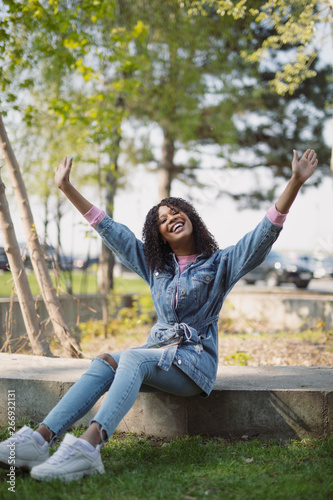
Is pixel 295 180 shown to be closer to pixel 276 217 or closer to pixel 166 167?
pixel 276 217

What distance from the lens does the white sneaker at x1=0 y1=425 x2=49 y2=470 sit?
2367mm

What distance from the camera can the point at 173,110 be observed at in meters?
12.9

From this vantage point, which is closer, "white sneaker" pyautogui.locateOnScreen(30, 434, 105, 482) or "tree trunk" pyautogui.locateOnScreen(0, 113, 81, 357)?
"white sneaker" pyautogui.locateOnScreen(30, 434, 105, 482)

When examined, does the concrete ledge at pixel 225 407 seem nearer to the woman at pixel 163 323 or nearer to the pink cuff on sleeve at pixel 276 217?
the woman at pixel 163 323

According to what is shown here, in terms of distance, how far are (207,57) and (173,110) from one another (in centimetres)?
161

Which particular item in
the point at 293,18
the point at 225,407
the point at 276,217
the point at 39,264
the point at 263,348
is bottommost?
the point at 263,348

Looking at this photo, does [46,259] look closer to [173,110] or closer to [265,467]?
[265,467]

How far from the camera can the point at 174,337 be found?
2.89 meters

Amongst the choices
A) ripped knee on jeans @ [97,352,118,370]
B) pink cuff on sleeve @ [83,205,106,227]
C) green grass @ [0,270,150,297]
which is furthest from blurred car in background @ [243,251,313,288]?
ripped knee on jeans @ [97,352,118,370]

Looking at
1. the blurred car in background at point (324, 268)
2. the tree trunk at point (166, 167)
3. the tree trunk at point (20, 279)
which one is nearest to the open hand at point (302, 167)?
the tree trunk at point (20, 279)

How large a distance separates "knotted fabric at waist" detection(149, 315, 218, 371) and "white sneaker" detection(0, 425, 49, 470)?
739 mm

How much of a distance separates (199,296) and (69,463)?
3.80 ft

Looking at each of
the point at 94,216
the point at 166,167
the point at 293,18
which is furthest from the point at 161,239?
the point at 166,167

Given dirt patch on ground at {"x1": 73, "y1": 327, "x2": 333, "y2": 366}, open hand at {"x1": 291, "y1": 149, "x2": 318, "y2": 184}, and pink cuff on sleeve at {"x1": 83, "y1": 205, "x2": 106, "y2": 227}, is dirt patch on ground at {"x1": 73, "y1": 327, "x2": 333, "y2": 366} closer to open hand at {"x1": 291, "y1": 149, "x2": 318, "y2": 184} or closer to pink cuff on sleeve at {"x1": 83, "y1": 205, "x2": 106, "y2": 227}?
pink cuff on sleeve at {"x1": 83, "y1": 205, "x2": 106, "y2": 227}
